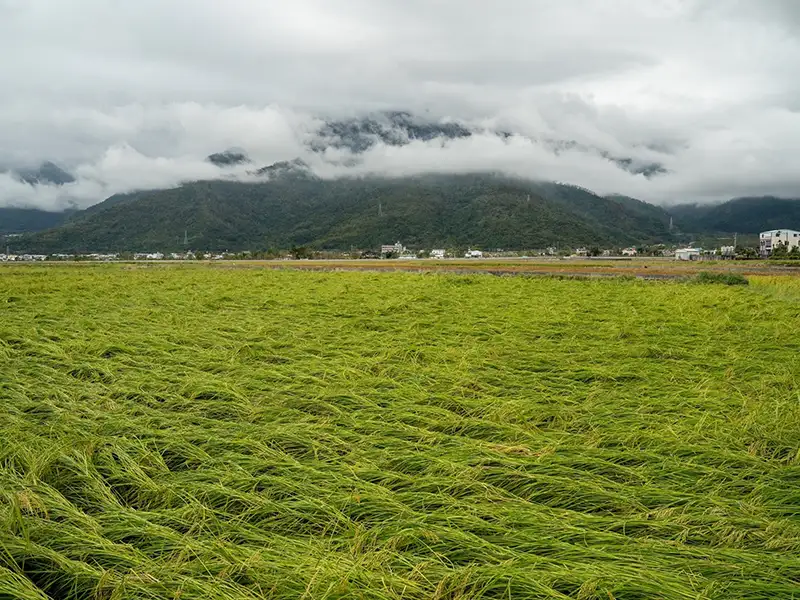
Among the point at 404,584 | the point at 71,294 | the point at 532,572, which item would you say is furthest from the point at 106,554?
the point at 71,294

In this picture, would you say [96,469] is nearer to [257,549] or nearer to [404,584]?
[257,549]

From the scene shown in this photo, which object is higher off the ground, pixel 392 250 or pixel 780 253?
pixel 392 250

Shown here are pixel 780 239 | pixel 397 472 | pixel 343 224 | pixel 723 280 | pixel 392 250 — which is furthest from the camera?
pixel 343 224

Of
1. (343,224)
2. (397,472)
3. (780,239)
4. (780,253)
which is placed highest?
(343,224)

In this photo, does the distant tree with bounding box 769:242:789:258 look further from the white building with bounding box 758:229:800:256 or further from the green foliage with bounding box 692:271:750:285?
the green foliage with bounding box 692:271:750:285

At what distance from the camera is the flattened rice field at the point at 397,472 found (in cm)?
175

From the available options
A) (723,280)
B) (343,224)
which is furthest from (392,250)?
(723,280)

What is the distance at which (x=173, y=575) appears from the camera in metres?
1.71

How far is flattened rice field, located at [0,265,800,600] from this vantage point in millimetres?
1754

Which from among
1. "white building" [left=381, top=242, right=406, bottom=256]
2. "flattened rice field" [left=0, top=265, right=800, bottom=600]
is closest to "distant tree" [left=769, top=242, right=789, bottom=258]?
"white building" [left=381, top=242, right=406, bottom=256]

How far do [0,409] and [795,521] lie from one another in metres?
5.19

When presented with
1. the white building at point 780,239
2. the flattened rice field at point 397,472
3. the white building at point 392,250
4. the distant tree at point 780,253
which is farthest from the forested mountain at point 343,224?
the flattened rice field at point 397,472

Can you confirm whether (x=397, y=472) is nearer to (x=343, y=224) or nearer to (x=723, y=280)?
(x=723, y=280)

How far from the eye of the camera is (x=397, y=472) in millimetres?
2598
